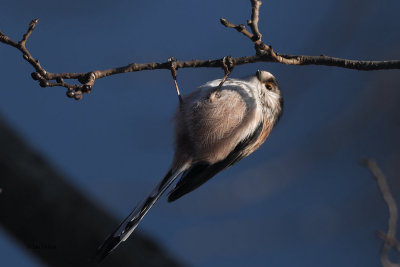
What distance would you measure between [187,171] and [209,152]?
8.6 inches

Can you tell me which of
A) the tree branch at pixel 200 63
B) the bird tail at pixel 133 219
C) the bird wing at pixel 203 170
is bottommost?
the bird wing at pixel 203 170

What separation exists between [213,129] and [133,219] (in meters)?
0.65

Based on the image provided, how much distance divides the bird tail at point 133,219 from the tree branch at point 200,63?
881 mm

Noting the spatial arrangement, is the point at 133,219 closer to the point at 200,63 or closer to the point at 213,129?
the point at 213,129

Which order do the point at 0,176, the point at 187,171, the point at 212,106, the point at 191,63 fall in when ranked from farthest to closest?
the point at 187,171
the point at 212,106
the point at 0,176
the point at 191,63

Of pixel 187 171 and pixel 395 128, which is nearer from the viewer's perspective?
pixel 187 171

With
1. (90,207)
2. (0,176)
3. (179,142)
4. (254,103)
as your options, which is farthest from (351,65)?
(0,176)

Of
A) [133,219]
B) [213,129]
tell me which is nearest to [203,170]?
[213,129]

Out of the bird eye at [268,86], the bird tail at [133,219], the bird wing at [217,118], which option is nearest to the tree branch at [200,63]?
the bird wing at [217,118]

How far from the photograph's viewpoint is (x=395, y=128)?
5.27 m

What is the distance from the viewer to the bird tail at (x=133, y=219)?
258 cm

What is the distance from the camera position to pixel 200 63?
2137 millimetres

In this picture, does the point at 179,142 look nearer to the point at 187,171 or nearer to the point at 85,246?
the point at 187,171

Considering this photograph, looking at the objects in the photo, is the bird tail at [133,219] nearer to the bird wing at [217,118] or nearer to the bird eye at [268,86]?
the bird wing at [217,118]
